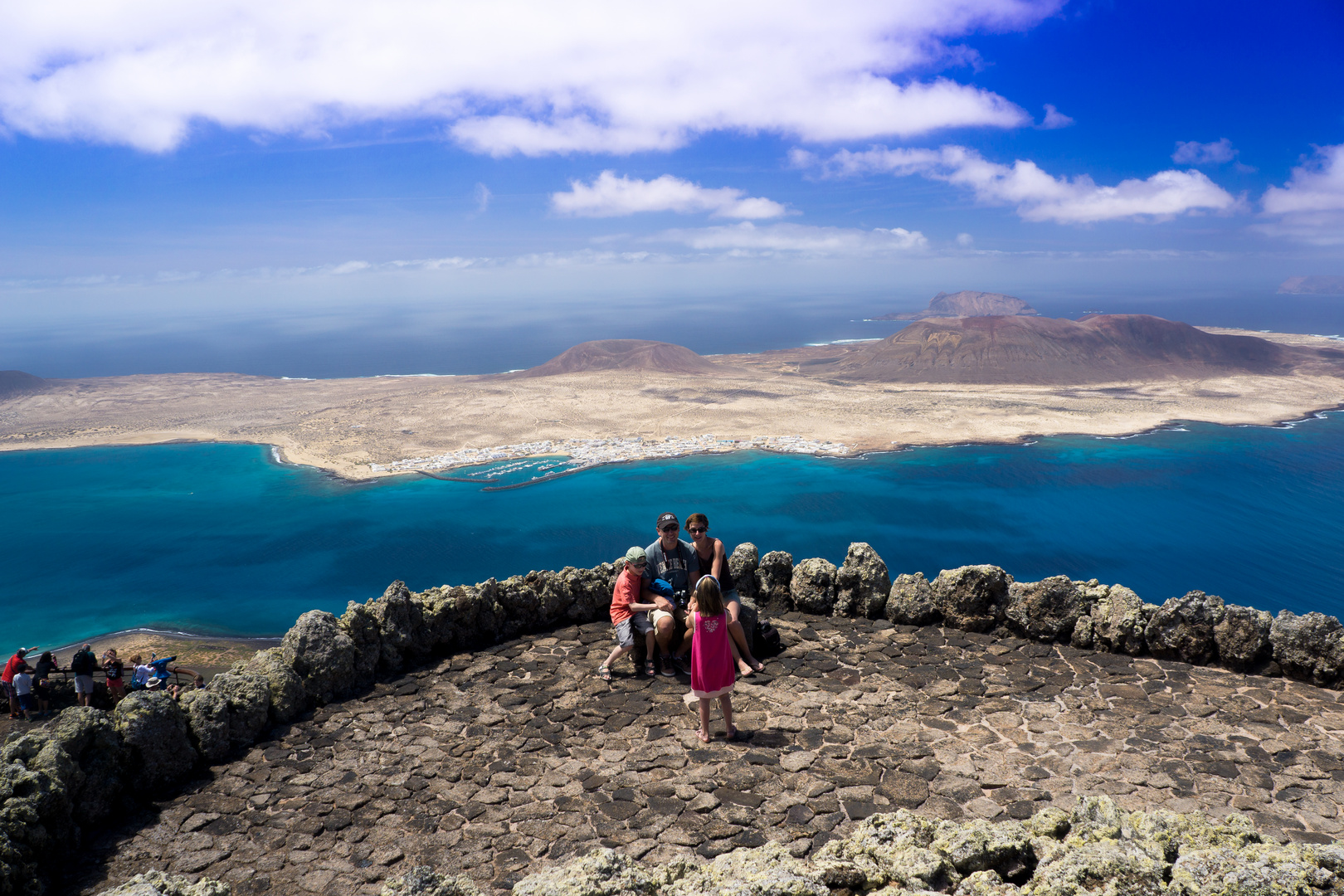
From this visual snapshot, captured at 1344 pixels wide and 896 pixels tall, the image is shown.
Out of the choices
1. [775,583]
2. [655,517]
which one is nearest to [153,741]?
[775,583]

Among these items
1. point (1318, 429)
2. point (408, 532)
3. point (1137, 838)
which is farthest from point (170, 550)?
point (1318, 429)

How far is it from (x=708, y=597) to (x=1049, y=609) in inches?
184

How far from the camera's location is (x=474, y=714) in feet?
23.9

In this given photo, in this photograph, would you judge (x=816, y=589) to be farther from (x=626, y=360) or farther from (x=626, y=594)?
(x=626, y=360)

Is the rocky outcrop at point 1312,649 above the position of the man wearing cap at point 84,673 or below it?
above

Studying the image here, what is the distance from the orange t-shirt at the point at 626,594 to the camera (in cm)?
787

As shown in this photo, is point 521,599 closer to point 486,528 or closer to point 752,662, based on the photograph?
point 752,662

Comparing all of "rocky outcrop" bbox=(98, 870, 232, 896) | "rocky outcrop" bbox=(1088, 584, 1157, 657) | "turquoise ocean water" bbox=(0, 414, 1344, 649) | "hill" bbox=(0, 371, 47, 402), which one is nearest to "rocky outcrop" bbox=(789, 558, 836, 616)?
"rocky outcrop" bbox=(1088, 584, 1157, 657)

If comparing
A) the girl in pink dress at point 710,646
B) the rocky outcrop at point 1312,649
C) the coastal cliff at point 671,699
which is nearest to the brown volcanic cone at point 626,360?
the coastal cliff at point 671,699

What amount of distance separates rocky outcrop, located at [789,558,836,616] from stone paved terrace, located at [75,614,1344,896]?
1.27 meters

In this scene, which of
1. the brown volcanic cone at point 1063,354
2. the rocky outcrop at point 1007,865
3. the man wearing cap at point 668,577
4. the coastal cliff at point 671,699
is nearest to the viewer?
the rocky outcrop at point 1007,865

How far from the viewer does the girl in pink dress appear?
6.07 m

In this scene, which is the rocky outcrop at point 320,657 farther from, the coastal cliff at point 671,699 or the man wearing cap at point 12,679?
the man wearing cap at point 12,679

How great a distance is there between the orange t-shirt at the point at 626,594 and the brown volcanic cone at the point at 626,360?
86.6 meters
